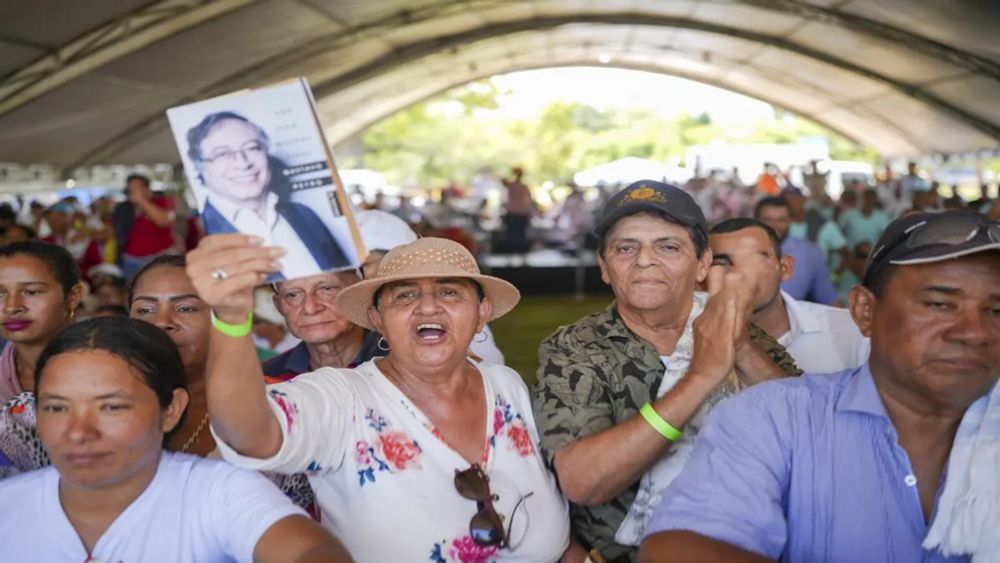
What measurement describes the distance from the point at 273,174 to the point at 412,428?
2.57 ft

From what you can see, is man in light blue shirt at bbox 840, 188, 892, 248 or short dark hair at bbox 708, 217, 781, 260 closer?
short dark hair at bbox 708, 217, 781, 260

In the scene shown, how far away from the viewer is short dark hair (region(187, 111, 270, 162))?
166 cm

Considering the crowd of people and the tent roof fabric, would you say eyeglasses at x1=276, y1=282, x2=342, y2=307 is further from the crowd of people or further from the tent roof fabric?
the tent roof fabric

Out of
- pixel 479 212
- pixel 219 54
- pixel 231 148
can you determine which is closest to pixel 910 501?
pixel 231 148

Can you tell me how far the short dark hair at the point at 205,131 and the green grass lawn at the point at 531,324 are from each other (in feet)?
20.4

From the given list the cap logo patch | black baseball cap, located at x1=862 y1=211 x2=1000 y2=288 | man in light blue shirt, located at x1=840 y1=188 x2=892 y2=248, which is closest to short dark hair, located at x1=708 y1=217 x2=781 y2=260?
the cap logo patch

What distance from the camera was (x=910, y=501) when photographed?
181 centimetres

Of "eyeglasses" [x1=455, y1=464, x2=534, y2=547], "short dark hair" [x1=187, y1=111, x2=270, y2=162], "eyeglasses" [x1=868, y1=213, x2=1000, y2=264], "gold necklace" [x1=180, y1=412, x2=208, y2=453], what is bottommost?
"eyeglasses" [x1=455, y1=464, x2=534, y2=547]

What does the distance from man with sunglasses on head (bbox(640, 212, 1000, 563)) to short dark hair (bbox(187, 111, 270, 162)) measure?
106cm

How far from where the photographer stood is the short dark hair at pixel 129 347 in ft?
6.24

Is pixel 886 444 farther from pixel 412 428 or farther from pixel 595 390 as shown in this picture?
pixel 412 428

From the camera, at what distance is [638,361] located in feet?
8.11

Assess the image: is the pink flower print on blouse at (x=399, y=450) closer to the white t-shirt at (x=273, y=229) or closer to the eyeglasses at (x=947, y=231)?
the white t-shirt at (x=273, y=229)

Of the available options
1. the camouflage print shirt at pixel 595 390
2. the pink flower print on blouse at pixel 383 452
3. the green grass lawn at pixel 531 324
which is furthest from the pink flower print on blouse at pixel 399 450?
the green grass lawn at pixel 531 324
